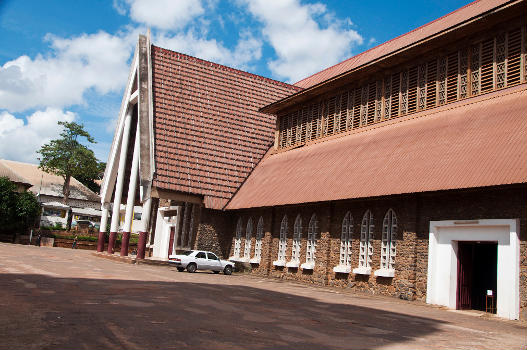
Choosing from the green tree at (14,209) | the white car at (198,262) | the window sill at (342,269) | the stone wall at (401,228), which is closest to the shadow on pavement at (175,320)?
the stone wall at (401,228)

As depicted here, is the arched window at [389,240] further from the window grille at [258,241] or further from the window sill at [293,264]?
the window grille at [258,241]

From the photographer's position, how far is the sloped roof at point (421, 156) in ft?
54.8

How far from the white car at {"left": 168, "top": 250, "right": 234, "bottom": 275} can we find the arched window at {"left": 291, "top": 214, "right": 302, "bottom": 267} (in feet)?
13.9

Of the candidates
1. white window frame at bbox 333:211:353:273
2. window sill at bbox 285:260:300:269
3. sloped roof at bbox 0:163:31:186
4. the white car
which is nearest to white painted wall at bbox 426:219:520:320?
white window frame at bbox 333:211:353:273

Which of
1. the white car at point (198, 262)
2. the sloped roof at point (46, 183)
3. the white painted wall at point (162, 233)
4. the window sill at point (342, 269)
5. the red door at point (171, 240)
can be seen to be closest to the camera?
the window sill at point (342, 269)

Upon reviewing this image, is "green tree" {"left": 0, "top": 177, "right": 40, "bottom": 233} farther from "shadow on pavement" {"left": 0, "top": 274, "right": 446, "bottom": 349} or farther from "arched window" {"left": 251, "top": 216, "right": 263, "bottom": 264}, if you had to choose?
"shadow on pavement" {"left": 0, "top": 274, "right": 446, "bottom": 349}

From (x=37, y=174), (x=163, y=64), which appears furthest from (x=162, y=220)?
(x=37, y=174)

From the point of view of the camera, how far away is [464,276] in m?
18.3

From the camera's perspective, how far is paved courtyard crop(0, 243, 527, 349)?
757 centimetres

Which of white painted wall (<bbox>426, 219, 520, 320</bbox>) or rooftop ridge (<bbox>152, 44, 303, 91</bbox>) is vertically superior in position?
rooftop ridge (<bbox>152, 44, 303, 91</bbox>)

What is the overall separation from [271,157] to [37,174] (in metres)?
55.8

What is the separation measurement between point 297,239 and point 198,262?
5825 mm

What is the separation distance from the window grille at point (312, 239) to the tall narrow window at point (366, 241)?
3.25m

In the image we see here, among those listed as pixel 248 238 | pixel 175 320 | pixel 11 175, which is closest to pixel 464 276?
pixel 175 320
